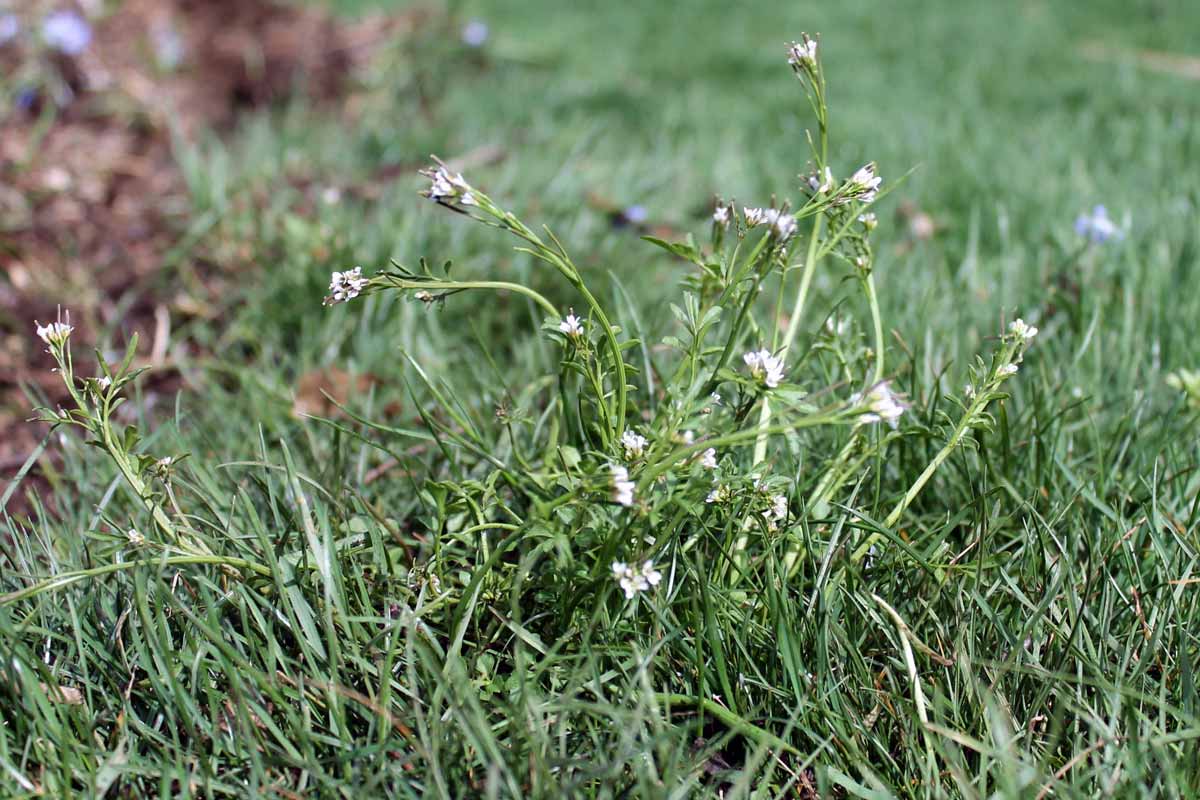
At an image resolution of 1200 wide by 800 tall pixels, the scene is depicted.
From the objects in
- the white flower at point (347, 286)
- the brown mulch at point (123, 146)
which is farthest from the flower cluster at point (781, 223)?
the brown mulch at point (123, 146)

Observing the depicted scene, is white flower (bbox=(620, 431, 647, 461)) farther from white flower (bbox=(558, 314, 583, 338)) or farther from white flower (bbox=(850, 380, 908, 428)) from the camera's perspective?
white flower (bbox=(850, 380, 908, 428))

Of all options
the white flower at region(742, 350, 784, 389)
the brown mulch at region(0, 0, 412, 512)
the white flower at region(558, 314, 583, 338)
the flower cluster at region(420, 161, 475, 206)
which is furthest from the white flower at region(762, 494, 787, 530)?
the brown mulch at region(0, 0, 412, 512)

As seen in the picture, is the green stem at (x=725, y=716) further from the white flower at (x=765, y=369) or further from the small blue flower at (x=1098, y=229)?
the small blue flower at (x=1098, y=229)

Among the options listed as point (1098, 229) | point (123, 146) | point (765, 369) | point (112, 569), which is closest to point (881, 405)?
point (765, 369)

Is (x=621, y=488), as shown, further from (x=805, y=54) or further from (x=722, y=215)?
(x=805, y=54)

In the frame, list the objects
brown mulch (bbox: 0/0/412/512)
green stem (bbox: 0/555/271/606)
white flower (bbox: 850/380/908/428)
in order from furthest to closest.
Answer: brown mulch (bbox: 0/0/412/512)
green stem (bbox: 0/555/271/606)
white flower (bbox: 850/380/908/428)
